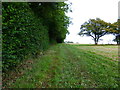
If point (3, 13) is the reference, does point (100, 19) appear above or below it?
above

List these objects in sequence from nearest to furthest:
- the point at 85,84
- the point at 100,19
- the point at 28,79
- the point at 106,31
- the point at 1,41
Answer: the point at 1,41, the point at 85,84, the point at 28,79, the point at 106,31, the point at 100,19

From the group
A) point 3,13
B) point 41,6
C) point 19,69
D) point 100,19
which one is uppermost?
point 100,19

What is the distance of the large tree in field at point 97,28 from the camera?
3156cm

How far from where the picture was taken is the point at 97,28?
32094mm

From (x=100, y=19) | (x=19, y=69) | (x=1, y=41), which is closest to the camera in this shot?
(x=1, y=41)

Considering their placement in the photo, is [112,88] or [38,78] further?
[38,78]

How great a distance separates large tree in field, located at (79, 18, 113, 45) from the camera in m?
31.6

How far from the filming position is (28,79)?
9.96 ft

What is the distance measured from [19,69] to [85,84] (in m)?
2.86

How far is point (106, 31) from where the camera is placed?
31125 millimetres

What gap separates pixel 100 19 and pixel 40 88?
36.9 meters

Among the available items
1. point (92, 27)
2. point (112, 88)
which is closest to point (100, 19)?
point (92, 27)

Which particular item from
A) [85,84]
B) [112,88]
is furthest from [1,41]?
[112,88]

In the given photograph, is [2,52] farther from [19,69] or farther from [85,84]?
[85,84]
